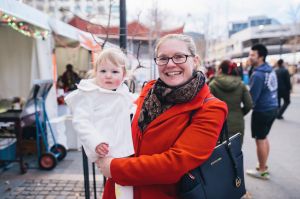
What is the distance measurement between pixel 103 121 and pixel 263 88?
10.6 feet

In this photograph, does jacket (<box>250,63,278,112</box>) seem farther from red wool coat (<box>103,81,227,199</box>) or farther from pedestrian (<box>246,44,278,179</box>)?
red wool coat (<box>103,81,227,199</box>)

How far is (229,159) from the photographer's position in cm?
164

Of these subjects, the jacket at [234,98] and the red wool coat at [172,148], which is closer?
the red wool coat at [172,148]

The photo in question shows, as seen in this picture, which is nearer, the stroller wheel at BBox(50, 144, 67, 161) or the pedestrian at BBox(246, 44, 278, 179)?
the pedestrian at BBox(246, 44, 278, 179)

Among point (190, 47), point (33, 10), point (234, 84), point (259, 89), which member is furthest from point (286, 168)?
point (33, 10)

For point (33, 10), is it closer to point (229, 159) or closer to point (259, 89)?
point (259, 89)

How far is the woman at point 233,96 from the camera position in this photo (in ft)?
12.7

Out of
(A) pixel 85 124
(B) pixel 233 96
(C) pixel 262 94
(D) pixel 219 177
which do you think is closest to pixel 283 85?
(C) pixel 262 94

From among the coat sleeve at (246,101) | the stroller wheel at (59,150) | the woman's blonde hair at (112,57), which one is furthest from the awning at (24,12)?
the coat sleeve at (246,101)

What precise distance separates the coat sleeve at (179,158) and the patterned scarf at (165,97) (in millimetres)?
112

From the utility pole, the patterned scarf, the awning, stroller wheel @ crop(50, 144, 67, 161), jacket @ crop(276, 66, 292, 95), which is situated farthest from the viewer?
jacket @ crop(276, 66, 292, 95)

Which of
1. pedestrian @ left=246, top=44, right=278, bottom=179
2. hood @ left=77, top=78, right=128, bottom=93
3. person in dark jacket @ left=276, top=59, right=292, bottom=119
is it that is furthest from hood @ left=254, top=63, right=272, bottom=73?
person in dark jacket @ left=276, top=59, right=292, bottom=119

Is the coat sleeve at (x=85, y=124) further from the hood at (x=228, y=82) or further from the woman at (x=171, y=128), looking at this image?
the hood at (x=228, y=82)

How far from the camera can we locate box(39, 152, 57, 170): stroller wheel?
492 centimetres
